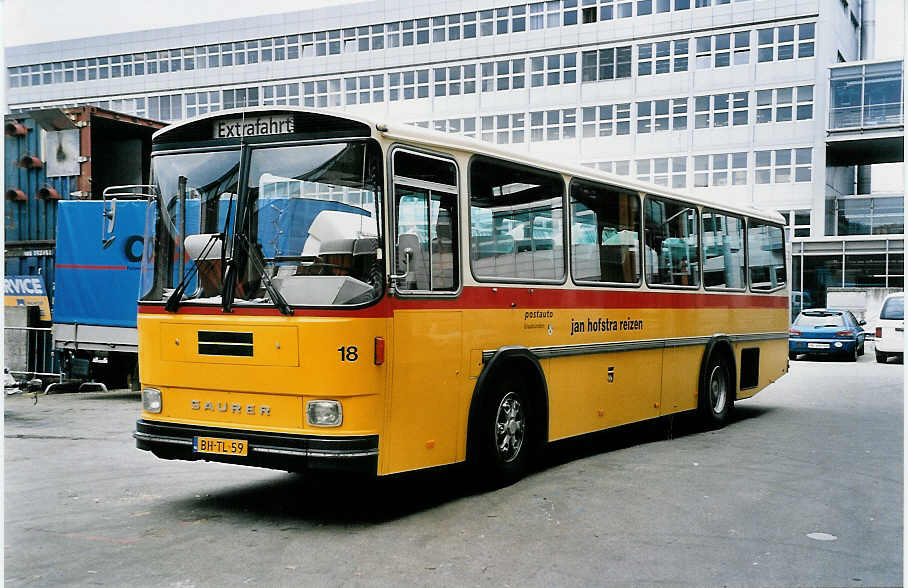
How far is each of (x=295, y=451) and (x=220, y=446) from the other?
0.67m

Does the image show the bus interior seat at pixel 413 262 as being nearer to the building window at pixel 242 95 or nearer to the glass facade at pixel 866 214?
A: the glass facade at pixel 866 214

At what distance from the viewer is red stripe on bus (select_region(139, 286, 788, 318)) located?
6863 mm

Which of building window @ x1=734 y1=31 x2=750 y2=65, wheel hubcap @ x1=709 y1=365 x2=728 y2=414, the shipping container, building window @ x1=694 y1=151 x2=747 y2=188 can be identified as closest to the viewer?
wheel hubcap @ x1=709 y1=365 x2=728 y2=414

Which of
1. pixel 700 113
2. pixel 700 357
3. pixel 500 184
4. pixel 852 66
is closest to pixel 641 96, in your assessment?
pixel 700 113

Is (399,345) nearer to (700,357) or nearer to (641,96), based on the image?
(700,357)

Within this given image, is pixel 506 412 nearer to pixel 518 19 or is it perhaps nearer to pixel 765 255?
pixel 765 255

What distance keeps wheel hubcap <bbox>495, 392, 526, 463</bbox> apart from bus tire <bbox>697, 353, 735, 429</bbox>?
454 cm

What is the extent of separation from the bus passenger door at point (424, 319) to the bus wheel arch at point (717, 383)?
5651 millimetres

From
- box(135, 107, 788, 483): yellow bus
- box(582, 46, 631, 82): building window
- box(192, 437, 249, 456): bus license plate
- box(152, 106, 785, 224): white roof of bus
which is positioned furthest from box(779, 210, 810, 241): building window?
box(192, 437, 249, 456): bus license plate

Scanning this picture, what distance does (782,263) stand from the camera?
15.1 meters

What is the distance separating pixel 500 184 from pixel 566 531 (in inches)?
124

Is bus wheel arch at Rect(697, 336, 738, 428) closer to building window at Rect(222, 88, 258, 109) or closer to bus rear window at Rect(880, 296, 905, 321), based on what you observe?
bus rear window at Rect(880, 296, 905, 321)

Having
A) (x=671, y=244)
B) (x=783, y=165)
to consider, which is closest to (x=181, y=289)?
(x=671, y=244)

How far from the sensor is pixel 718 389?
13.0 m
